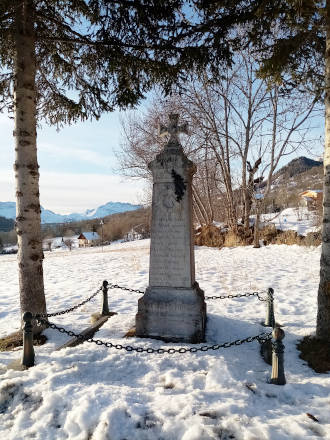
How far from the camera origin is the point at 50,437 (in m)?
2.42

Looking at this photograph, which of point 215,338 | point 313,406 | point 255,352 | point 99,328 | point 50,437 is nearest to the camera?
point 50,437

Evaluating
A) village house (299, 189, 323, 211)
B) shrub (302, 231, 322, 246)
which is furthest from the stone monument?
village house (299, 189, 323, 211)

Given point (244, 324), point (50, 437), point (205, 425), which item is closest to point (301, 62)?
point (244, 324)

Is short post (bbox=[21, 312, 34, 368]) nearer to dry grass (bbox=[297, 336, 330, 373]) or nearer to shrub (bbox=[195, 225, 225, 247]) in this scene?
dry grass (bbox=[297, 336, 330, 373])

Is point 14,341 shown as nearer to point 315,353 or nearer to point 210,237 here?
point 315,353

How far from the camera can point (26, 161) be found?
4.89 meters

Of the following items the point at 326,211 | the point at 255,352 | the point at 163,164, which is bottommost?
the point at 255,352

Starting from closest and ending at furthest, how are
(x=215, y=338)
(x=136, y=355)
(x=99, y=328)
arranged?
(x=136, y=355) → (x=215, y=338) → (x=99, y=328)

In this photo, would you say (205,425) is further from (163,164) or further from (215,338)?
(163,164)

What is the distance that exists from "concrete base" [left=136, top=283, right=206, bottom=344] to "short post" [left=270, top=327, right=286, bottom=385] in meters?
1.49

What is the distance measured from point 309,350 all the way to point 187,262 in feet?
7.04

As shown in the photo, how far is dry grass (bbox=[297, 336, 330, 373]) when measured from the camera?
372 cm

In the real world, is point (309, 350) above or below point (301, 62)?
below

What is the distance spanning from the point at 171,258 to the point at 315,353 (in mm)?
2456
